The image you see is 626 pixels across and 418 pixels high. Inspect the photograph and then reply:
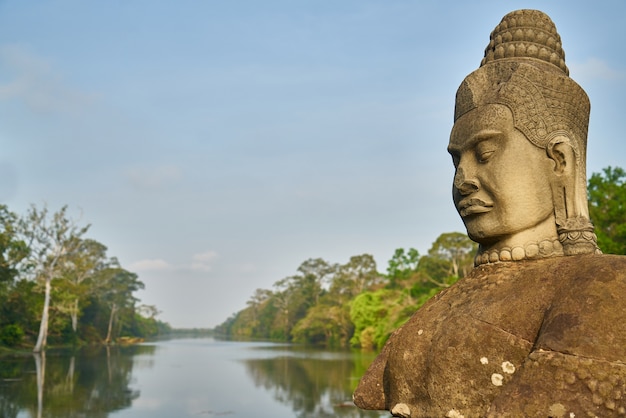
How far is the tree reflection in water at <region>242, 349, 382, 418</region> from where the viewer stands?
1305 centimetres

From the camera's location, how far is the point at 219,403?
14672 mm

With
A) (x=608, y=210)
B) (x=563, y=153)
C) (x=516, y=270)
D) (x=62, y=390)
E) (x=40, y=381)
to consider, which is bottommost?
(x=62, y=390)

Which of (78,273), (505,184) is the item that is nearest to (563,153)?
(505,184)

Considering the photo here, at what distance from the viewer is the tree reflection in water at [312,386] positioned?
514 inches

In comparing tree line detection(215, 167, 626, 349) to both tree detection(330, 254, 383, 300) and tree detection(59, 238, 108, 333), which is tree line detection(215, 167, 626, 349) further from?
tree detection(59, 238, 108, 333)

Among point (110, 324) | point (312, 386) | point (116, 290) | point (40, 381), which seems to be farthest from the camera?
point (116, 290)

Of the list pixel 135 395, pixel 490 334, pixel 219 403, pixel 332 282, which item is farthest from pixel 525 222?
pixel 332 282

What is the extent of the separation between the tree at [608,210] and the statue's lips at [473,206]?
18.1 m

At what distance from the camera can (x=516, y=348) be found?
2.68 meters

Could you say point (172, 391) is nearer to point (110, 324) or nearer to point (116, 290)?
point (110, 324)

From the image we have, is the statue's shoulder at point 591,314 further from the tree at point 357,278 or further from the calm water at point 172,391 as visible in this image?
the tree at point 357,278

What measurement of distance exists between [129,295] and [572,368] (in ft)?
213

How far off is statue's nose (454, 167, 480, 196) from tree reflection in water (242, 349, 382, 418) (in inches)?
392

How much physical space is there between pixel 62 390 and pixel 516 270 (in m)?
15.9
